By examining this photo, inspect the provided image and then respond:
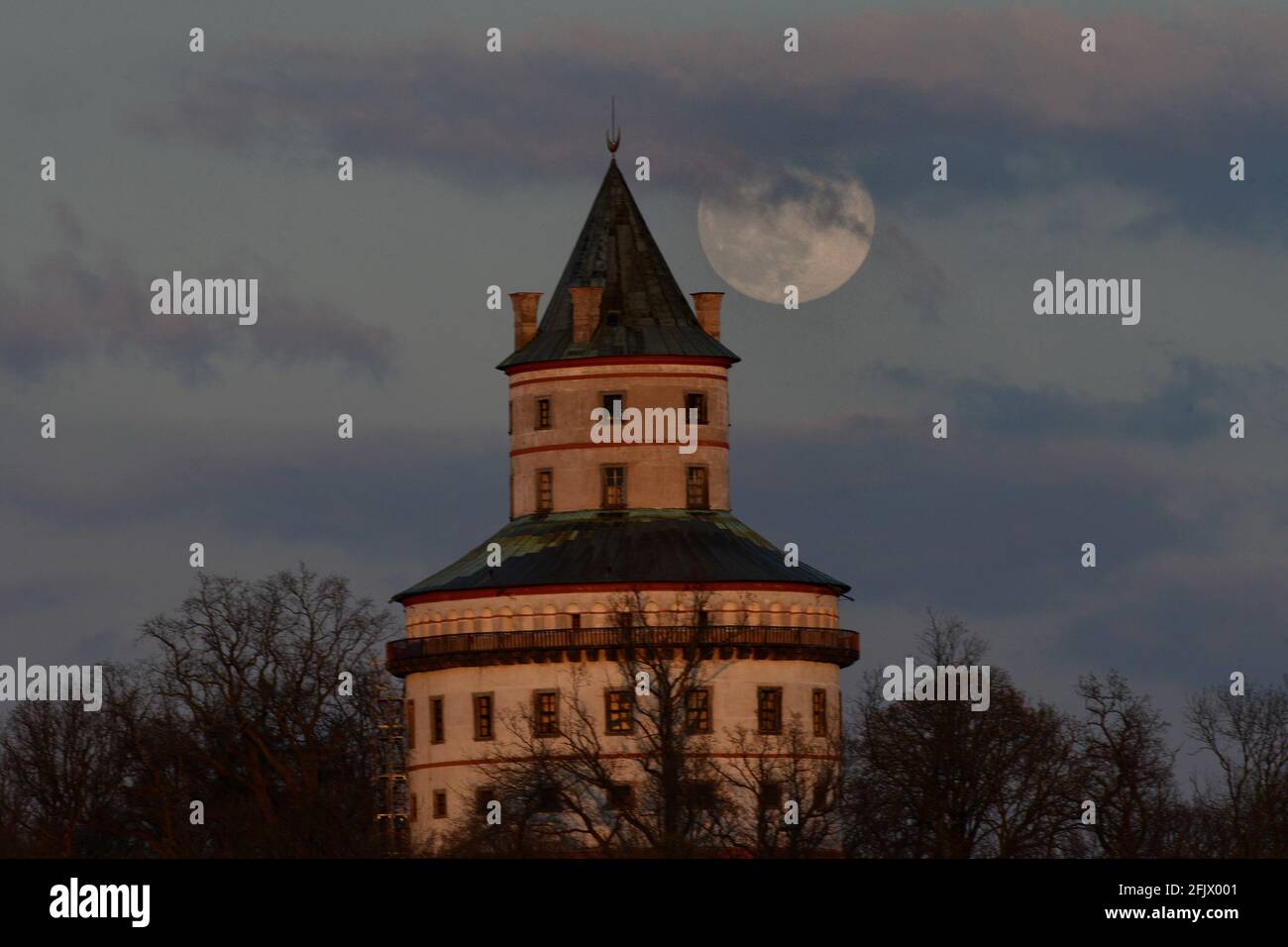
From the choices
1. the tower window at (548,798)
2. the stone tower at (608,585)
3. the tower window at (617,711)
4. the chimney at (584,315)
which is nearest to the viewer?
the tower window at (548,798)

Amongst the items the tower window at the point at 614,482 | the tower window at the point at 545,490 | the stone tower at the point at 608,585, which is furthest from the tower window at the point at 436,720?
the tower window at the point at 614,482

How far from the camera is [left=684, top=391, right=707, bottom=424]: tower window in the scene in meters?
129

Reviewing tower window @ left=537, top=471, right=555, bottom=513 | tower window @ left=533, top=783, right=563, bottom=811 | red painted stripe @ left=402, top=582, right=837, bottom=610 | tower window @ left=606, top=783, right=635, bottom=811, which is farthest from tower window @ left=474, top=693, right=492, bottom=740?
tower window @ left=533, top=783, right=563, bottom=811

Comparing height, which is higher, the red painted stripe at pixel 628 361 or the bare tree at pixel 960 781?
the red painted stripe at pixel 628 361

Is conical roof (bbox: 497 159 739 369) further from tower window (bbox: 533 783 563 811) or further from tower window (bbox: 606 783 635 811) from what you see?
tower window (bbox: 533 783 563 811)

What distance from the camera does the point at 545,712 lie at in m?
122

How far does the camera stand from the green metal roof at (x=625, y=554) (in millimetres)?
122938

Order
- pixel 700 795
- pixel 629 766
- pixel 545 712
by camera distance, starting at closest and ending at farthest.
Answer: pixel 700 795 → pixel 629 766 → pixel 545 712

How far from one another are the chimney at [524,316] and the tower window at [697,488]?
24.2 ft

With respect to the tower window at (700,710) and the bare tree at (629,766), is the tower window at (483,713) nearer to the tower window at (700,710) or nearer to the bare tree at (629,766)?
the bare tree at (629,766)

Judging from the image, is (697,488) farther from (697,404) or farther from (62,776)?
(62,776)

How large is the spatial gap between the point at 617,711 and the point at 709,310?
681 inches

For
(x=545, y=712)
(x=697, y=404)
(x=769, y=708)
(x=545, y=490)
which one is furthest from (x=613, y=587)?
(x=697, y=404)
